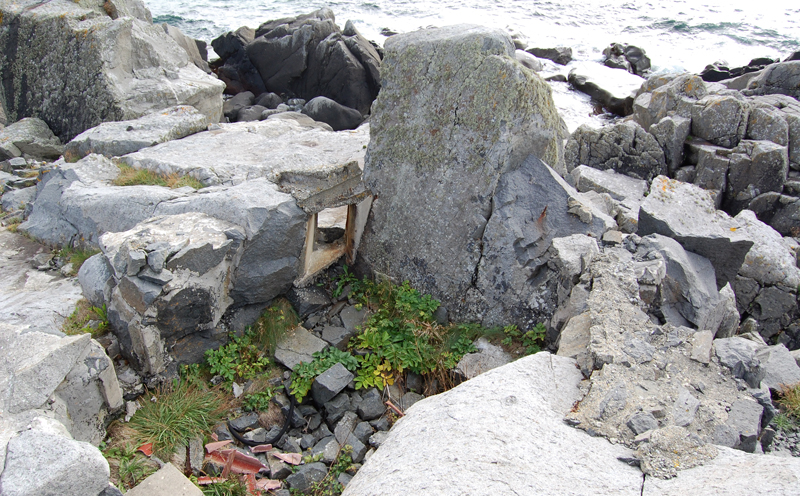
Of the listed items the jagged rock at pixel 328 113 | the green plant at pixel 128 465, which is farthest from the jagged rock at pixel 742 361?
the jagged rock at pixel 328 113

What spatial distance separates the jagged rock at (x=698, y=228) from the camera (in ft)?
15.6

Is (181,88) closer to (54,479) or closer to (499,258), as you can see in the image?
(499,258)

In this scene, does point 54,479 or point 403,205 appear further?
point 403,205

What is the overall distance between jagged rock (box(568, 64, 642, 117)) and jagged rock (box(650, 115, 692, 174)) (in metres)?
7.00

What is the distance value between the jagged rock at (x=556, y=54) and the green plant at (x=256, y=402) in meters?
18.0

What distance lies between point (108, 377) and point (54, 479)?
135 cm

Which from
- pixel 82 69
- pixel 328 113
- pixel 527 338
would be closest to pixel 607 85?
pixel 328 113

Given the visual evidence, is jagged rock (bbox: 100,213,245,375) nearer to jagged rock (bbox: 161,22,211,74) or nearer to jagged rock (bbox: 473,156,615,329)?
jagged rock (bbox: 473,156,615,329)

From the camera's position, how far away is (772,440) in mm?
3154

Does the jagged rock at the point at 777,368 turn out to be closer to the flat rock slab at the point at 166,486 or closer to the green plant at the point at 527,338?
the green plant at the point at 527,338

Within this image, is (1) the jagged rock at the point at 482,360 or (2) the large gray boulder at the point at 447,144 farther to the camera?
(2) the large gray boulder at the point at 447,144

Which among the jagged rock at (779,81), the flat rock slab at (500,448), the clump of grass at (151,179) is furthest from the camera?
the jagged rock at (779,81)

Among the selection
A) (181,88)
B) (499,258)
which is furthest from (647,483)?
(181,88)

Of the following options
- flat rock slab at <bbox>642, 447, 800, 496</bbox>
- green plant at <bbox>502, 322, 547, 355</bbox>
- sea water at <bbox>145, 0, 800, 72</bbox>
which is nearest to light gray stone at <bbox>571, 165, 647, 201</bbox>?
green plant at <bbox>502, 322, 547, 355</bbox>
